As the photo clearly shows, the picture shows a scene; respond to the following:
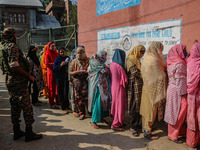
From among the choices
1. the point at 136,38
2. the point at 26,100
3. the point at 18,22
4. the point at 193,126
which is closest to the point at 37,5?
the point at 18,22

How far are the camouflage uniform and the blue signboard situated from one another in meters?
3.17

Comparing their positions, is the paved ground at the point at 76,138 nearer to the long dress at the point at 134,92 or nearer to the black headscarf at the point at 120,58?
the long dress at the point at 134,92

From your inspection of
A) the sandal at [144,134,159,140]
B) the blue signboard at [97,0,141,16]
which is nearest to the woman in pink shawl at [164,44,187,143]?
the sandal at [144,134,159,140]

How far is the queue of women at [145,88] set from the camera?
2.66 metres

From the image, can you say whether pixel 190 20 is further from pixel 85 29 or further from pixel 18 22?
pixel 18 22

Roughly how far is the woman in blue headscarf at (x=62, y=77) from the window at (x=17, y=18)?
16157mm

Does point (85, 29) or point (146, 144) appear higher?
point (85, 29)

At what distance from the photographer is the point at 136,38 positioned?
4.53 m

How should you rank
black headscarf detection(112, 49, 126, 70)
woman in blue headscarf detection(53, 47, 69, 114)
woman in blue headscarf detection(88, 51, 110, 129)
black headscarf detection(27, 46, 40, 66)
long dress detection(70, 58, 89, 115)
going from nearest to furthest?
black headscarf detection(112, 49, 126, 70) < woman in blue headscarf detection(88, 51, 110, 129) < long dress detection(70, 58, 89, 115) < woman in blue headscarf detection(53, 47, 69, 114) < black headscarf detection(27, 46, 40, 66)

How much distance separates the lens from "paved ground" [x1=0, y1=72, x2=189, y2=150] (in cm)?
278

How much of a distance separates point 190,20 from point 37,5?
18003mm

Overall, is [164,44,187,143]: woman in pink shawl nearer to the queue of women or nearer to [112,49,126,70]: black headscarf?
the queue of women

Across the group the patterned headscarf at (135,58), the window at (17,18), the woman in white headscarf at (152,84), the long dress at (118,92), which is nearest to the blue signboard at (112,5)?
the patterned headscarf at (135,58)

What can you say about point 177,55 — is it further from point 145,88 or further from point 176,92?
point 145,88
